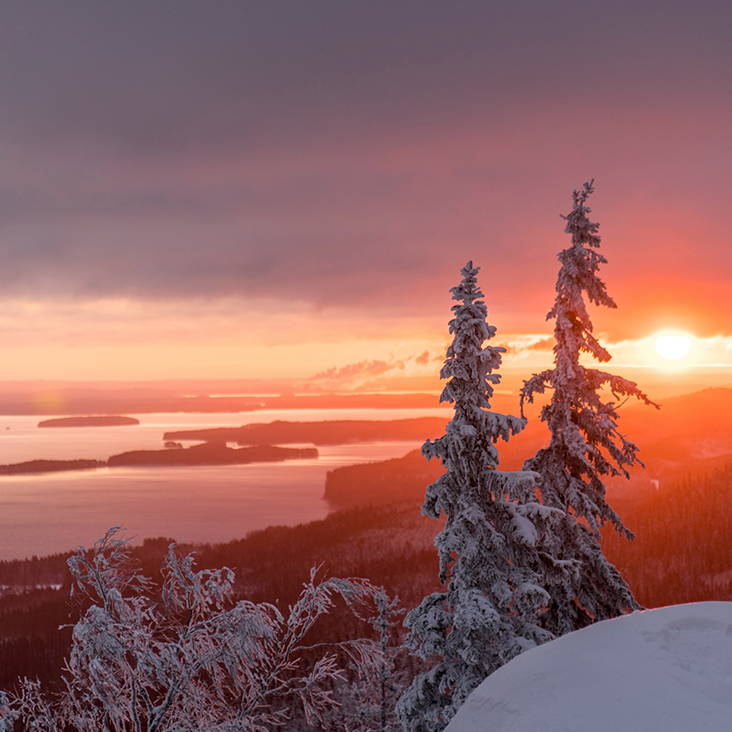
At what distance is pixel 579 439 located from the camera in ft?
51.8

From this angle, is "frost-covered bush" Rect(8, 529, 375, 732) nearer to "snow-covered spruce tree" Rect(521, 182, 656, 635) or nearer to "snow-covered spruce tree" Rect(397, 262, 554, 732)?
"snow-covered spruce tree" Rect(397, 262, 554, 732)

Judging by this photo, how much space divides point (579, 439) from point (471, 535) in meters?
4.57

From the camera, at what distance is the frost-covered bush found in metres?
8.52

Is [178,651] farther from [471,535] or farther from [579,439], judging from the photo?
[579,439]

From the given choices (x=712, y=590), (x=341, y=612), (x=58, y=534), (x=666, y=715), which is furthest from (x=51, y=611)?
(x=712, y=590)

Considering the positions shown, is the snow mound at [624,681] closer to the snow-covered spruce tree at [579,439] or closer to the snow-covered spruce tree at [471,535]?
the snow-covered spruce tree at [471,535]

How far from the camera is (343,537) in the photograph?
169 m

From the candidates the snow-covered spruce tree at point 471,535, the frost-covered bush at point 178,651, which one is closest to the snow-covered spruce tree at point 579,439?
the snow-covered spruce tree at point 471,535

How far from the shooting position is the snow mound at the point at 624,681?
491 cm

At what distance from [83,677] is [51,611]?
112334mm

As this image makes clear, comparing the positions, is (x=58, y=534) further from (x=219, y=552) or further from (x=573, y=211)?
(x=573, y=211)

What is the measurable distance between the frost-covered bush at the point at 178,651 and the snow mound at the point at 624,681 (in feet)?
11.6

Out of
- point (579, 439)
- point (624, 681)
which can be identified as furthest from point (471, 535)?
point (624, 681)

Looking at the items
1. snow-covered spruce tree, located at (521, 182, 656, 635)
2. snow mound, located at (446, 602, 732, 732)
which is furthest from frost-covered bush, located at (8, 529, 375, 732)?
snow-covered spruce tree, located at (521, 182, 656, 635)
